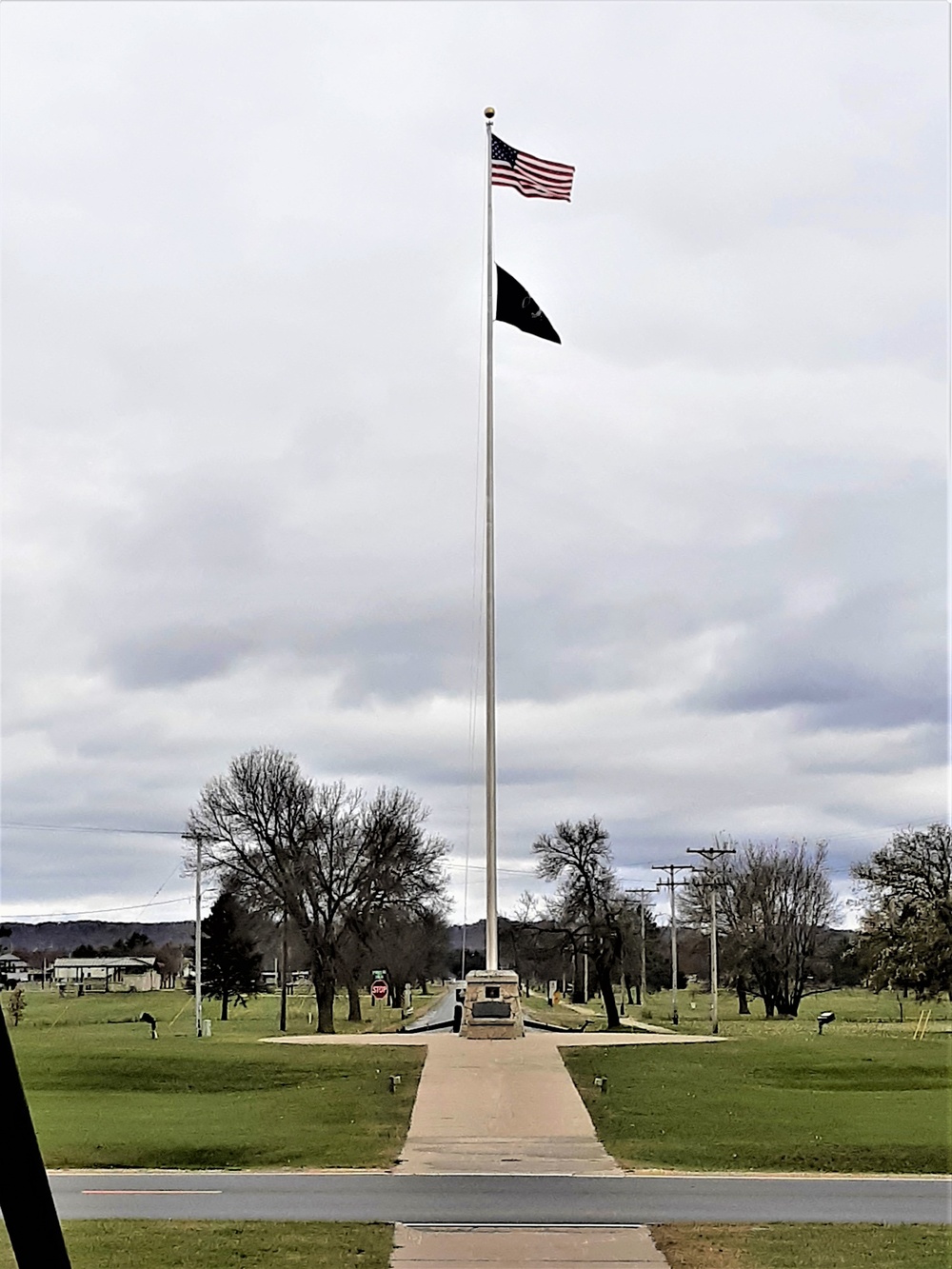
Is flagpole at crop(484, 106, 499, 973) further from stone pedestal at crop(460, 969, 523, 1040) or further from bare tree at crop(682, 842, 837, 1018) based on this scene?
bare tree at crop(682, 842, 837, 1018)

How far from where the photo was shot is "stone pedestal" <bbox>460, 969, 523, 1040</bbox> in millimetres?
26734

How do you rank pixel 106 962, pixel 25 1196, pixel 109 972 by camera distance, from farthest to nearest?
1. pixel 106 962
2. pixel 109 972
3. pixel 25 1196

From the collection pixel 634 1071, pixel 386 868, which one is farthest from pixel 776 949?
pixel 634 1071

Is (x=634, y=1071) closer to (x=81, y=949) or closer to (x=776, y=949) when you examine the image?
(x=776, y=949)

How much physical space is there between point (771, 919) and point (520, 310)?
5469cm

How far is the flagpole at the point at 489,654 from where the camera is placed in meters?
28.7

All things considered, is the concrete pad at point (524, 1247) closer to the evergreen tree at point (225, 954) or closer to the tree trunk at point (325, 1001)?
the tree trunk at point (325, 1001)

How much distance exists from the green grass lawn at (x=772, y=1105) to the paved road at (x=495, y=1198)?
1.12 metres

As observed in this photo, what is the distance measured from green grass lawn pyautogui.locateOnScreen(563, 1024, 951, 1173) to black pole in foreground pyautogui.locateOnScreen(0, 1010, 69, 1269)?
1571 cm

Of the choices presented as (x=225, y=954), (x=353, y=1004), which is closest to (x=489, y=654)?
(x=353, y=1004)

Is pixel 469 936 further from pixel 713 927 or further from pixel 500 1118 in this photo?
pixel 500 1118

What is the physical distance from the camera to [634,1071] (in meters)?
23.9

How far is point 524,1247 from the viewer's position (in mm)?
11438

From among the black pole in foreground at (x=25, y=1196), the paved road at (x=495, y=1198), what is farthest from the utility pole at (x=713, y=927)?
the black pole in foreground at (x=25, y=1196)
